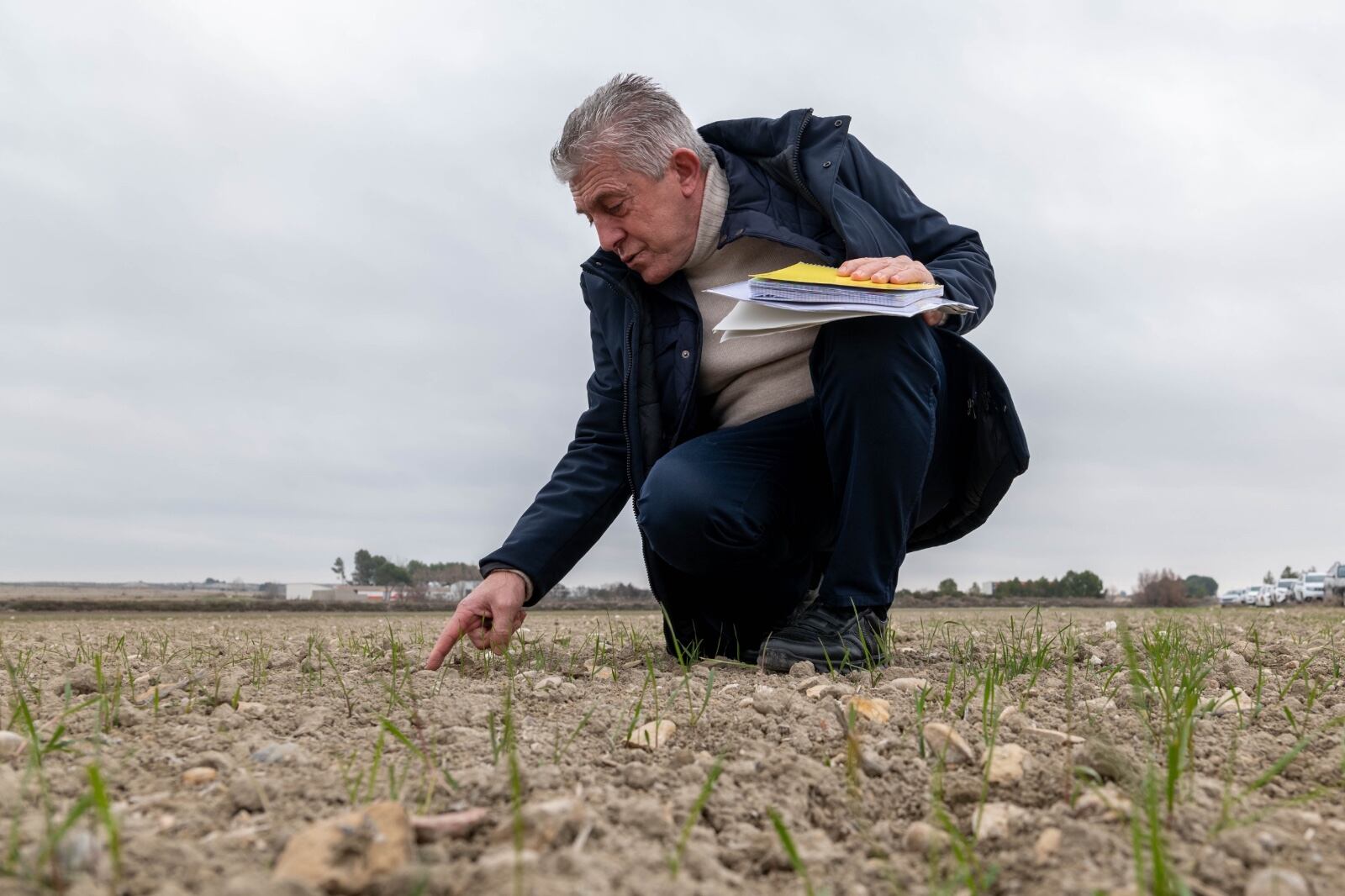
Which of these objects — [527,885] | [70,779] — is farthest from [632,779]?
[70,779]

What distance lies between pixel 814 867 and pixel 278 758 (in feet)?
3.13

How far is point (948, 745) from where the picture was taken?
1.80 m

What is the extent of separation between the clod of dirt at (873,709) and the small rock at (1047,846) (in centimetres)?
60

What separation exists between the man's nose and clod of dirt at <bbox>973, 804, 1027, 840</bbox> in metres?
2.17

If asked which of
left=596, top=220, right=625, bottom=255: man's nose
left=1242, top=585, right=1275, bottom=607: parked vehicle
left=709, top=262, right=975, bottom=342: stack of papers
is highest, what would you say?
left=596, top=220, right=625, bottom=255: man's nose

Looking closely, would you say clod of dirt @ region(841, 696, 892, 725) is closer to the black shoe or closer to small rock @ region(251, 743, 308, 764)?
the black shoe

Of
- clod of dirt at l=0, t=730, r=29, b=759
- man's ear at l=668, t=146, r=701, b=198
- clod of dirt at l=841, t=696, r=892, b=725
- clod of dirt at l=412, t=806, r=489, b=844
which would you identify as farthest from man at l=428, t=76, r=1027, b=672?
clod of dirt at l=412, t=806, r=489, b=844

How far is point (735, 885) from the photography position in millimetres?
1280

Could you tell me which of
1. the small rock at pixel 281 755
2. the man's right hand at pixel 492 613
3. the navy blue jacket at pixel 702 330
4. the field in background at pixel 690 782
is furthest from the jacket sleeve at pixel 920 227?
the small rock at pixel 281 755

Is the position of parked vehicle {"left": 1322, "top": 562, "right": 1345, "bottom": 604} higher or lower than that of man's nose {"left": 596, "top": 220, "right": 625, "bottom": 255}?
lower

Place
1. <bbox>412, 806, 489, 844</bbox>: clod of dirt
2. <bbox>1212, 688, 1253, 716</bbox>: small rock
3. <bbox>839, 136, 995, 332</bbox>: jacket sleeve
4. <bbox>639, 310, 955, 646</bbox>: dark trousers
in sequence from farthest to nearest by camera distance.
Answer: <bbox>839, 136, 995, 332</bbox>: jacket sleeve, <bbox>639, 310, 955, 646</bbox>: dark trousers, <bbox>1212, 688, 1253, 716</bbox>: small rock, <bbox>412, 806, 489, 844</bbox>: clod of dirt

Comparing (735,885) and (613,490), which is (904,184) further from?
(735,885)

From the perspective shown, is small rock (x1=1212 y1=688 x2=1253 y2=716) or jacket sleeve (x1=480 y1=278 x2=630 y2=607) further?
jacket sleeve (x1=480 y1=278 x2=630 y2=607)

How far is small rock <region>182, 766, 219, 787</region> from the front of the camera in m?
1.63
